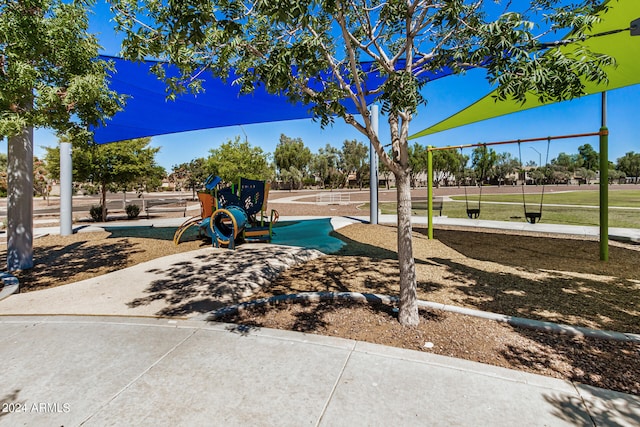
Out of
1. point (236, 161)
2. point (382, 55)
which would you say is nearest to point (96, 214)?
point (236, 161)

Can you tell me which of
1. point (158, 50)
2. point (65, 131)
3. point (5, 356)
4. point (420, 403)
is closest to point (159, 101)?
point (65, 131)

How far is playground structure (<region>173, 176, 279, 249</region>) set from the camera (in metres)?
8.88

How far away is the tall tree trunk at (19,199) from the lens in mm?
6453

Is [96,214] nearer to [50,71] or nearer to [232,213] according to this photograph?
[232,213]

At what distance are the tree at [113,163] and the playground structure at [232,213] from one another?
24.7 feet

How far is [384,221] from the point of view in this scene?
45.3 ft

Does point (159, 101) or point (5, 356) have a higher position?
point (159, 101)

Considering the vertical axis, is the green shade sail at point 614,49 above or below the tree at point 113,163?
above

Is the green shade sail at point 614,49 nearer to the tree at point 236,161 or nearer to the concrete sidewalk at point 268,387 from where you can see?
the concrete sidewalk at point 268,387

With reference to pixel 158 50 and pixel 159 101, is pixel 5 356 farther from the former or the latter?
pixel 159 101

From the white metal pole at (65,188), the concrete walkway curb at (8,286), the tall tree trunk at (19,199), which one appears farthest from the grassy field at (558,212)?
the white metal pole at (65,188)

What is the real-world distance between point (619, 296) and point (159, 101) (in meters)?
9.58

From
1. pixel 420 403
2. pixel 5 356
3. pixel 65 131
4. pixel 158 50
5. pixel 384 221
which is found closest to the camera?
pixel 420 403

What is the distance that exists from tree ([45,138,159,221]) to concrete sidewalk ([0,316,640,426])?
13.7 metres
